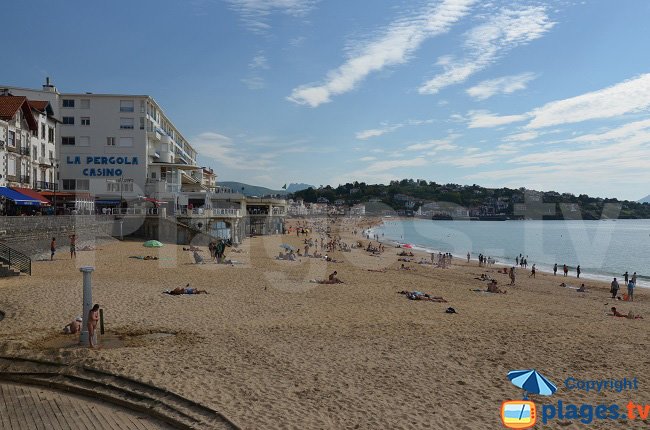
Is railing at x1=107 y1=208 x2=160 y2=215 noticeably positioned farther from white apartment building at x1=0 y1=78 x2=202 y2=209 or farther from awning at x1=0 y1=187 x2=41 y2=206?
awning at x1=0 y1=187 x2=41 y2=206

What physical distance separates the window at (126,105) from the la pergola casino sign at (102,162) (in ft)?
14.9

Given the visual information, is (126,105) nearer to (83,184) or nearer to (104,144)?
(104,144)

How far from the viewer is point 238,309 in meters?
16.2

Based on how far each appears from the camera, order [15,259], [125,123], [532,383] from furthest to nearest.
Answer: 1. [125,123]
2. [15,259]
3. [532,383]

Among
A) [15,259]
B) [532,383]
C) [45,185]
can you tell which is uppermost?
[45,185]

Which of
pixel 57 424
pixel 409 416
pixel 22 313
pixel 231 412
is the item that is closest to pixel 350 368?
pixel 409 416

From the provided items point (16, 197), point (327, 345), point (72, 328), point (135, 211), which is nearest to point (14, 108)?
point (16, 197)

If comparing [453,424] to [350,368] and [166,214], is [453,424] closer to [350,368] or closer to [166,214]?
[350,368]

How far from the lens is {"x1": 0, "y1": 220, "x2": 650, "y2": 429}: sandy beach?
865 cm

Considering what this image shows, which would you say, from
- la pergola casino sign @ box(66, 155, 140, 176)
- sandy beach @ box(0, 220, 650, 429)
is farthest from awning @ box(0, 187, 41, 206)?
la pergola casino sign @ box(66, 155, 140, 176)

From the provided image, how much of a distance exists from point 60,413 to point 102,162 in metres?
41.6

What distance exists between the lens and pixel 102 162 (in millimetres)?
44906

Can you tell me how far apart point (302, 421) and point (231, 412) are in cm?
122

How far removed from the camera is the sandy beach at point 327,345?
865 cm
